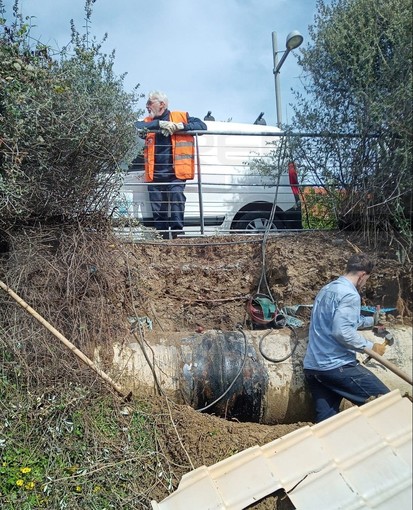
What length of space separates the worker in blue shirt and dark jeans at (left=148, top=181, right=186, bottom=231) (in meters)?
2.59

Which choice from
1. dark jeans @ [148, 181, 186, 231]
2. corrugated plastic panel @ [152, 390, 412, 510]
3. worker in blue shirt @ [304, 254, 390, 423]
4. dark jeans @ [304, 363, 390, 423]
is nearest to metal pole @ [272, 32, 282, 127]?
dark jeans @ [148, 181, 186, 231]

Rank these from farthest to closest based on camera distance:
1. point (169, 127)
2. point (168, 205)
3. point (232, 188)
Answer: point (232, 188) → point (168, 205) → point (169, 127)

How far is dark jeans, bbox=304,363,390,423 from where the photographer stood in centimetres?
356

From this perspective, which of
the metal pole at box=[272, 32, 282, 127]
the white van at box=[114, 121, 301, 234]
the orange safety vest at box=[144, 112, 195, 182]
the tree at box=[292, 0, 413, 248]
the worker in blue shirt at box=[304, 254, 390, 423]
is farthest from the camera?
the orange safety vest at box=[144, 112, 195, 182]

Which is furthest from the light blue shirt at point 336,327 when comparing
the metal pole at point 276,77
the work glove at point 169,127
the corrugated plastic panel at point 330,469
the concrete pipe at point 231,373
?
the work glove at point 169,127

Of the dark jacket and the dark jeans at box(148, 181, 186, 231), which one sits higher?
the dark jacket

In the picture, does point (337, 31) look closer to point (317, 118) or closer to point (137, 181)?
point (317, 118)

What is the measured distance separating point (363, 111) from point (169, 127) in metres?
2.35

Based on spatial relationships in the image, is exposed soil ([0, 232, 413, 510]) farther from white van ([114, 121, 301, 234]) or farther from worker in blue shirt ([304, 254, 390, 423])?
white van ([114, 121, 301, 234])

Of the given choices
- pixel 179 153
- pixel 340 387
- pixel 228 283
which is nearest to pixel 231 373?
pixel 340 387

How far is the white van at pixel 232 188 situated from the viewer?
6.11 meters

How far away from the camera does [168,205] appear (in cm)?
635

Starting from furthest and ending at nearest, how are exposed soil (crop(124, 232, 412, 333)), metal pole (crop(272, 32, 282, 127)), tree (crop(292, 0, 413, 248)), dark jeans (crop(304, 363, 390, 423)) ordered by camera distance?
exposed soil (crop(124, 232, 412, 333)), metal pole (crop(272, 32, 282, 127)), tree (crop(292, 0, 413, 248)), dark jeans (crop(304, 363, 390, 423))

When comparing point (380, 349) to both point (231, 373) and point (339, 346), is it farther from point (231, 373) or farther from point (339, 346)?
point (231, 373)
